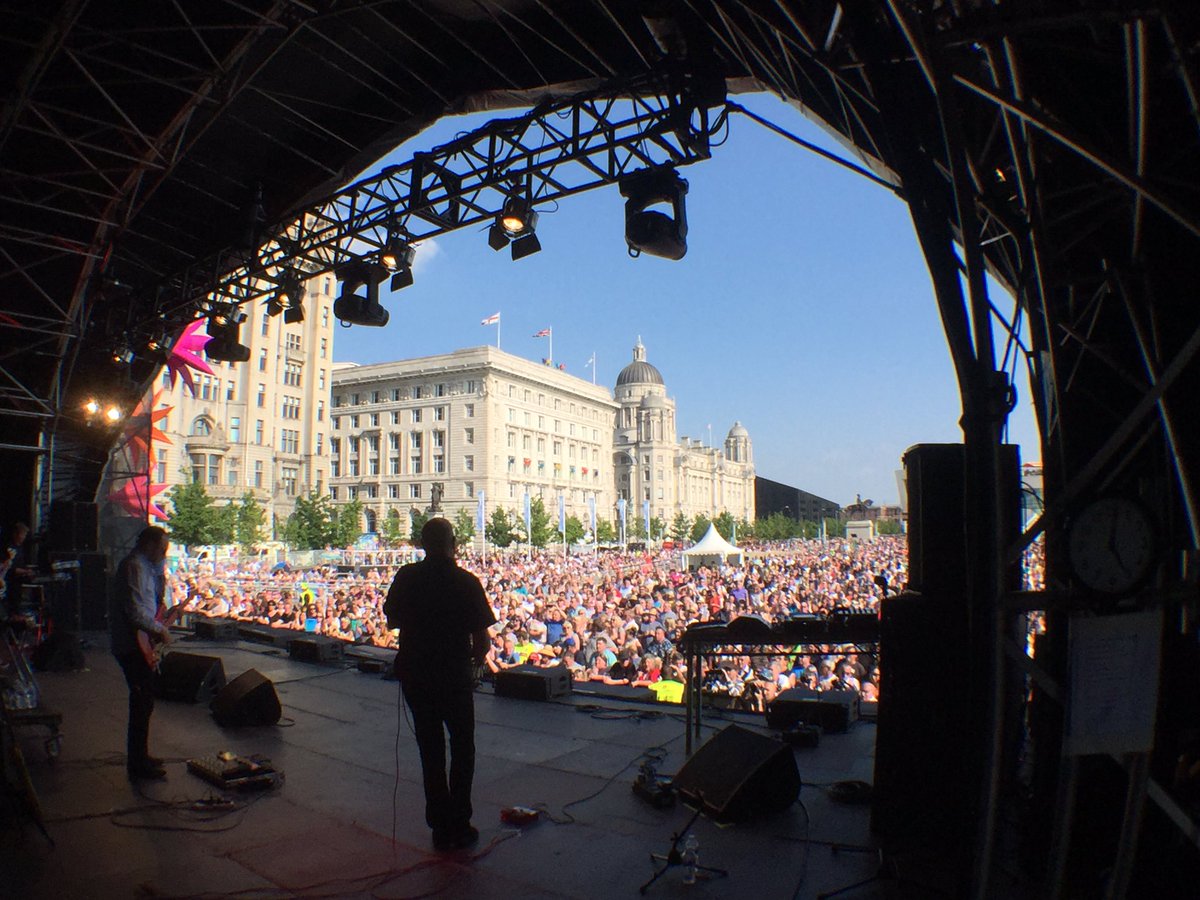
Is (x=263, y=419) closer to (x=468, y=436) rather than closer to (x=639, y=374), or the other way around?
(x=468, y=436)

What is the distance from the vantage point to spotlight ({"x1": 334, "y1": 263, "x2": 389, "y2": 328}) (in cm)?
935

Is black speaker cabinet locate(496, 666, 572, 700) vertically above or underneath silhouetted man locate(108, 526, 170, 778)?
underneath

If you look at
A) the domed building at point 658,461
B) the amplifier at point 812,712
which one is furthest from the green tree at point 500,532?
the amplifier at point 812,712

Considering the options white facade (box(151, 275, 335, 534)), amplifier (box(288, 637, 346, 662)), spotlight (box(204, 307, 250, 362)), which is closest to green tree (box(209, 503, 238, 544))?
white facade (box(151, 275, 335, 534))

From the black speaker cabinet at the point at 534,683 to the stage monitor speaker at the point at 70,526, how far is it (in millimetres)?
9088

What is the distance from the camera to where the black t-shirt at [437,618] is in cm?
361

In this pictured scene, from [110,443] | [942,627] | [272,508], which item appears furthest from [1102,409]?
[272,508]

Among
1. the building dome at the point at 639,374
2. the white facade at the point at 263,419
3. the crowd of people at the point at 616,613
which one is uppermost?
the building dome at the point at 639,374

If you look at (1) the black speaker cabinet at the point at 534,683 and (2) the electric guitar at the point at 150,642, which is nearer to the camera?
(2) the electric guitar at the point at 150,642

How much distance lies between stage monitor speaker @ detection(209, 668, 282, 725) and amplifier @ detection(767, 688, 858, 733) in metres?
4.02

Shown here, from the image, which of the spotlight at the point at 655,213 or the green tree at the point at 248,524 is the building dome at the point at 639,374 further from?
the spotlight at the point at 655,213

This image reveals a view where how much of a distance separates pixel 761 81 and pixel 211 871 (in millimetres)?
6079

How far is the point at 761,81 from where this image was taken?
5.72 m

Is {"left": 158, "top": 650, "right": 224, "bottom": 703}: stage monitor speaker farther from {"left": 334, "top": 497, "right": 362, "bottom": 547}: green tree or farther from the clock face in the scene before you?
{"left": 334, "top": 497, "right": 362, "bottom": 547}: green tree
